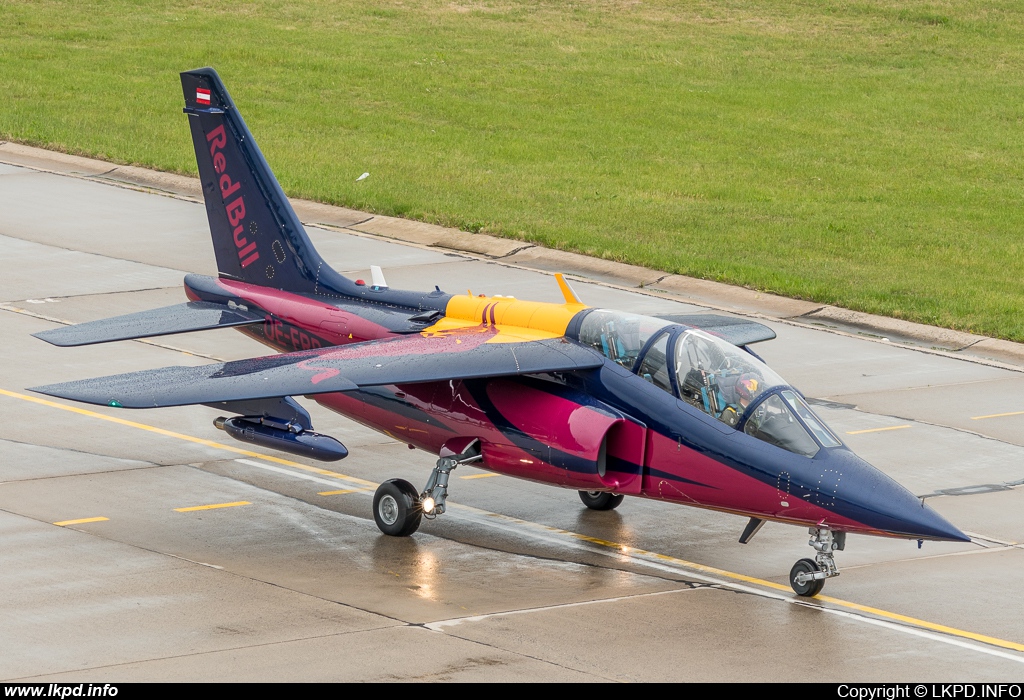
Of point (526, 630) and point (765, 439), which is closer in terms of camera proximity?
point (526, 630)

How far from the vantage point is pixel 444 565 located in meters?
15.6

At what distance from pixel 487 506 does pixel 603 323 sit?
3.10 metres

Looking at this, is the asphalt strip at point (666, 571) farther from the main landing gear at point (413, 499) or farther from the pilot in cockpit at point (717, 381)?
the pilot in cockpit at point (717, 381)

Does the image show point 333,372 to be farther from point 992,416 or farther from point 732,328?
point 992,416

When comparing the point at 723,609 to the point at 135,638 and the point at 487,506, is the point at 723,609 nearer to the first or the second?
the point at 487,506

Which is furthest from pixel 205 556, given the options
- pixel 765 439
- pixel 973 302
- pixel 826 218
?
pixel 826 218

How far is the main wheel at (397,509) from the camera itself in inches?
643

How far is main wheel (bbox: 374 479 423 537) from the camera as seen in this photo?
16.3 metres

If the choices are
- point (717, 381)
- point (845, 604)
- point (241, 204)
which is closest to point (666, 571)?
point (845, 604)

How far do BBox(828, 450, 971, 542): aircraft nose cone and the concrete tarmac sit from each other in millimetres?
676

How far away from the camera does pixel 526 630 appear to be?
13695 millimetres

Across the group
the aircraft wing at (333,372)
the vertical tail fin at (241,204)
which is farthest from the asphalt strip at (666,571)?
the vertical tail fin at (241,204)

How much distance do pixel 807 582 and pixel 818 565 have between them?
22 centimetres

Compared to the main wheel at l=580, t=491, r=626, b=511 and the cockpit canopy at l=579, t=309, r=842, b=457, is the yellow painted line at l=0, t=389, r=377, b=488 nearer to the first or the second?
the main wheel at l=580, t=491, r=626, b=511
